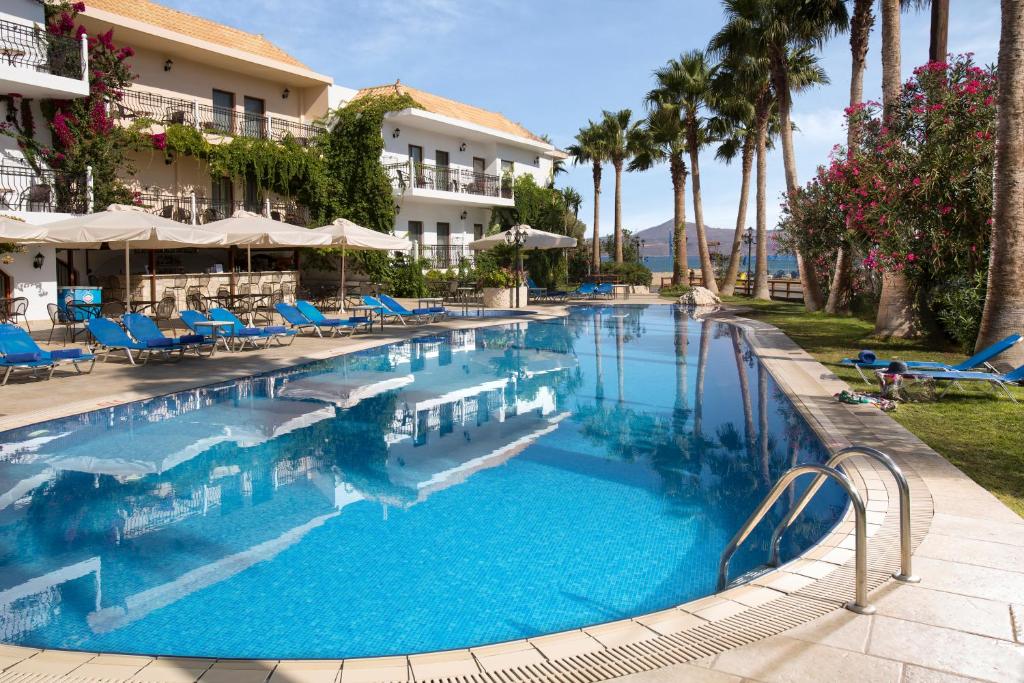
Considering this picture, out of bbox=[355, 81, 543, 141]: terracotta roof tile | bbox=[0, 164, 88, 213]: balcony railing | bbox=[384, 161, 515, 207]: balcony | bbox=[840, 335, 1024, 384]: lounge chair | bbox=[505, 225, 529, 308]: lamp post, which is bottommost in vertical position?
bbox=[840, 335, 1024, 384]: lounge chair

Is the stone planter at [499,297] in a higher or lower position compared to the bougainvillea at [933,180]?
lower

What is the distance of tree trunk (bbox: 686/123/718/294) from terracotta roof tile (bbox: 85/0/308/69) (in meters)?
18.5

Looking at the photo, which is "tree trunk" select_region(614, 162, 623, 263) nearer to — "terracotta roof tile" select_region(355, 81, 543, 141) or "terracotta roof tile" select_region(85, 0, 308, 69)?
"terracotta roof tile" select_region(355, 81, 543, 141)

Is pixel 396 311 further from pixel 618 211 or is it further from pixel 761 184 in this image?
pixel 618 211

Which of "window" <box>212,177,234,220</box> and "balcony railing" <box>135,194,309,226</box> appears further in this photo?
"window" <box>212,177,234,220</box>

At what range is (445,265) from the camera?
101ft

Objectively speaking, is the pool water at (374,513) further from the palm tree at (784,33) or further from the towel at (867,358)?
the palm tree at (784,33)

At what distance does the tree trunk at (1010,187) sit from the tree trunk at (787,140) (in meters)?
12.6

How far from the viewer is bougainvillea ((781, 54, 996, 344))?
1304 cm

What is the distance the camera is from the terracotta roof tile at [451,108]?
3049 centimetres

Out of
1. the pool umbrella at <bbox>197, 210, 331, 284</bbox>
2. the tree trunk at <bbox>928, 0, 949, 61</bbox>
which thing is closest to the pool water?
the pool umbrella at <bbox>197, 210, 331, 284</bbox>

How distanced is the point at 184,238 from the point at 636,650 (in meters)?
12.6

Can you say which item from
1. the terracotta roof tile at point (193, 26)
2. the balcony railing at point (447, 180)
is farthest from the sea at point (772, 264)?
the terracotta roof tile at point (193, 26)

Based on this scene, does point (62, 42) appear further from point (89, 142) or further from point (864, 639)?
point (864, 639)
